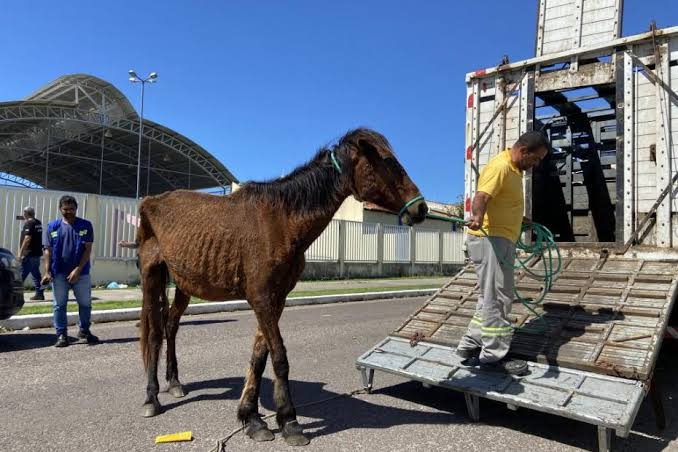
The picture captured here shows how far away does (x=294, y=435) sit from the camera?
10.9ft

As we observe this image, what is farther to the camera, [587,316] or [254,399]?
[587,316]

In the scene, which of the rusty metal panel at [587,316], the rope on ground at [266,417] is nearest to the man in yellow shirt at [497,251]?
the rusty metal panel at [587,316]

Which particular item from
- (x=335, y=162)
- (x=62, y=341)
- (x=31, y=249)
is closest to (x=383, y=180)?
(x=335, y=162)

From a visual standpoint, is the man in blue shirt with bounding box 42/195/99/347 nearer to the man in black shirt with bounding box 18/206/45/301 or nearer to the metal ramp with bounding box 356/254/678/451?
the metal ramp with bounding box 356/254/678/451

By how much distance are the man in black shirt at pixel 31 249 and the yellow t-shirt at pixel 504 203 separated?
1053 centimetres

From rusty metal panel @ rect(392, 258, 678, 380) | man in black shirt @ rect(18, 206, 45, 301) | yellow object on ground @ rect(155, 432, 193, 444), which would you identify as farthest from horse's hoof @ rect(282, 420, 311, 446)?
man in black shirt @ rect(18, 206, 45, 301)

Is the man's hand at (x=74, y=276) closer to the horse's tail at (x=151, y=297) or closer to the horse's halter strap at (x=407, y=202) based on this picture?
the horse's tail at (x=151, y=297)

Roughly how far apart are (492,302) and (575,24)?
421cm

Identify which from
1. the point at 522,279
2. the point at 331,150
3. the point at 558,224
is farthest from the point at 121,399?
the point at 558,224

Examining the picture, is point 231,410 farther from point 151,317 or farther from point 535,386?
point 535,386

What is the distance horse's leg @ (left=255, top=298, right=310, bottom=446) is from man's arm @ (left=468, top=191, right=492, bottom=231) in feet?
5.25

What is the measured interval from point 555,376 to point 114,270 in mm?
13887

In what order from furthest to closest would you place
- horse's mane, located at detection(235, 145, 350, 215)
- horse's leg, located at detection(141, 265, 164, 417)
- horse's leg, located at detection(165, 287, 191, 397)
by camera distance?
horse's leg, located at detection(165, 287, 191, 397), horse's leg, located at detection(141, 265, 164, 417), horse's mane, located at detection(235, 145, 350, 215)

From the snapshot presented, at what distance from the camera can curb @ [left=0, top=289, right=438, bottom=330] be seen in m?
8.05
